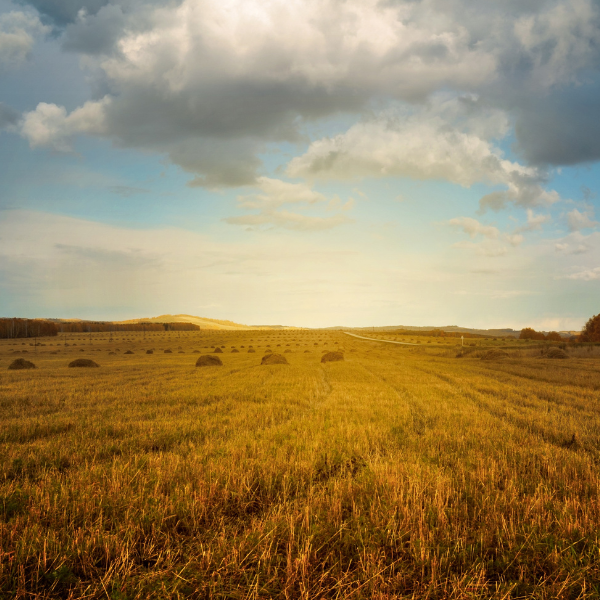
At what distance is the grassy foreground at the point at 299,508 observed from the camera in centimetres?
356

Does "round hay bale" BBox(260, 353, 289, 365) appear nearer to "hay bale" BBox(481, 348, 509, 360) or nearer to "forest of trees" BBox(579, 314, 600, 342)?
"hay bale" BBox(481, 348, 509, 360)

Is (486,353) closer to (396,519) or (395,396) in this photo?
(395,396)

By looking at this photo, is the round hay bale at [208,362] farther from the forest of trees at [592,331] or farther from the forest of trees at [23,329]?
the forest of trees at [23,329]

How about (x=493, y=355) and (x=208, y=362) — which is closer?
(x=208, y=362)

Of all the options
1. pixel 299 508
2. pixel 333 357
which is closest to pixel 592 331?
pixel 333 357

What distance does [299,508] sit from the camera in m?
4.99

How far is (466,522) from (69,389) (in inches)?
758

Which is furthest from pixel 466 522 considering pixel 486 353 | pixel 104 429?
pixel 486 353

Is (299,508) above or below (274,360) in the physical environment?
above

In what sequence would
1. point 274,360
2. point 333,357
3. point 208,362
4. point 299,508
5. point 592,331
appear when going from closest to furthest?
point 299,508 → point 274,360 → point 208,362 → point 333,357 → point 592,331

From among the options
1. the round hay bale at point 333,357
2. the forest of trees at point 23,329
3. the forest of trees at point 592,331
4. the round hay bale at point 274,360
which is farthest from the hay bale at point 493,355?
the forest of trees at point 23,329

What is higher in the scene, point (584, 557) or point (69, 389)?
point (584, 557)

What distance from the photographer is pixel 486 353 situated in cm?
4003

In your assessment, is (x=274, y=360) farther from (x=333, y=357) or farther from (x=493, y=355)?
(x=493, y=355)
